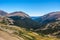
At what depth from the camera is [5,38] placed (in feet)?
174

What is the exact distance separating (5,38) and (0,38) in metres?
2.14

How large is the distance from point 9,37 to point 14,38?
1.81 metres

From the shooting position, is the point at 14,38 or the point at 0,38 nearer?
the point at 0,38

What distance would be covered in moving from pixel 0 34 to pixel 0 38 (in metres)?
5.03

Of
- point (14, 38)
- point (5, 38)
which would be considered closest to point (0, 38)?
point (5, 38)

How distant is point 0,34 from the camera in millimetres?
56250

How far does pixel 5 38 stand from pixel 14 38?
3.36 meters

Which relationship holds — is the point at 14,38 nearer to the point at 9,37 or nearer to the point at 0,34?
the point at 9,37

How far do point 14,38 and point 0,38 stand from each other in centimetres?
544

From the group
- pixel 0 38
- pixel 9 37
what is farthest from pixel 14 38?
pixel 0 38

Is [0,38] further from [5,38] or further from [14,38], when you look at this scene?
[14,38]

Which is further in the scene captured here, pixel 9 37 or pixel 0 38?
pixel 9 37

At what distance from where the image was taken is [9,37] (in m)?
55.0

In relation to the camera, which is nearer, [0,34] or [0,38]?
[0,38]
